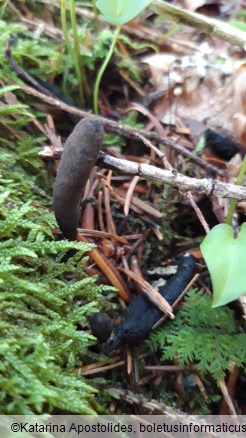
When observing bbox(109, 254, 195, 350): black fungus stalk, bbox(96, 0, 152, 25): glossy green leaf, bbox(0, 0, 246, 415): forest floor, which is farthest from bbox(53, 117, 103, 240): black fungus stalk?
bbox(96, 0, 152, 25): glossy green leaf

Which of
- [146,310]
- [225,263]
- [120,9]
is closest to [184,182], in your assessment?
[225,263]

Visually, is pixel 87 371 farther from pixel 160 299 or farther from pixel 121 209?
pixel 121 209

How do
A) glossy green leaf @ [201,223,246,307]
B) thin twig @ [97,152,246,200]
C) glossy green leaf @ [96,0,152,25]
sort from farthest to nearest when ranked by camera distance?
glossy green leaf @ [96,0,152,25]
thin twig @ [97,152,246,200]
glossy green leaf @ [201,223,246,307]

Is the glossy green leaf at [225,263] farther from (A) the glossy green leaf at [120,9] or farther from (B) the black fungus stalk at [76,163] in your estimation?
(A) the glossy green leaf at [120,9]

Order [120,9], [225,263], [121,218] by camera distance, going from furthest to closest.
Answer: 1. [121,218]
2. [120,9]
3. [225,263]

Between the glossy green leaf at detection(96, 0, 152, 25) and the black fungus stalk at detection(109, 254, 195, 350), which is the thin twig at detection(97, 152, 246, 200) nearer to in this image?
the black fungus stalk at detection(109, 254, 195, 350)

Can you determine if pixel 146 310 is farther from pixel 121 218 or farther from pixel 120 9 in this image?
pixel 120 9
